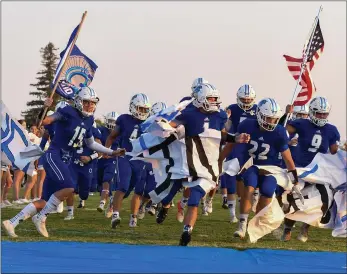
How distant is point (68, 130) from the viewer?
401 inches

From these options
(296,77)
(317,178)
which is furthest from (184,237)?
(296,77)

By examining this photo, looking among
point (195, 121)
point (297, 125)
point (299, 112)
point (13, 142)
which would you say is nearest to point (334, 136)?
point (297, 125)

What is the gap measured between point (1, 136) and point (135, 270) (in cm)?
461

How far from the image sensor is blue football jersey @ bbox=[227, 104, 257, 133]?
12.6 metres

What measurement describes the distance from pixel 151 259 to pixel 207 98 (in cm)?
264

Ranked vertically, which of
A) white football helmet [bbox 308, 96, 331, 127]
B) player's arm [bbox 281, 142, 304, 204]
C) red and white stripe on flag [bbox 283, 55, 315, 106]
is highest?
red and white stripe on flag [bbox 283, 55, 315, 106]

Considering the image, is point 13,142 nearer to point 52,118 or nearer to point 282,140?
point 52,118

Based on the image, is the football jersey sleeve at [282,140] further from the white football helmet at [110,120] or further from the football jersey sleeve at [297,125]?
the white football helmet at [110,120]

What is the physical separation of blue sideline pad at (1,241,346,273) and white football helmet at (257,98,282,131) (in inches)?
77.7

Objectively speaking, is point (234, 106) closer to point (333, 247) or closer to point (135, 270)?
point (333, 247)

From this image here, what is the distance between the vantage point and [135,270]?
6902mm

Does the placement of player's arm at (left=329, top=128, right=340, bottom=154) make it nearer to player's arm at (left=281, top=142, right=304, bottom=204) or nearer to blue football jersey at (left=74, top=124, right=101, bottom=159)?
player's arm at (left=281, top=142, right=304, bottom=204)

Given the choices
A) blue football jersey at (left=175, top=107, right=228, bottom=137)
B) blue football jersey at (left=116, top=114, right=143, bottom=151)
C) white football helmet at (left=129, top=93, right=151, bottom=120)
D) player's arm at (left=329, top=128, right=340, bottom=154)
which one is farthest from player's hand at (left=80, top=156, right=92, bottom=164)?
player's arm at (left=329, top=128, right=340, bottom=154)

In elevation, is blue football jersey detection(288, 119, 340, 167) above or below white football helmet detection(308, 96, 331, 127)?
below
